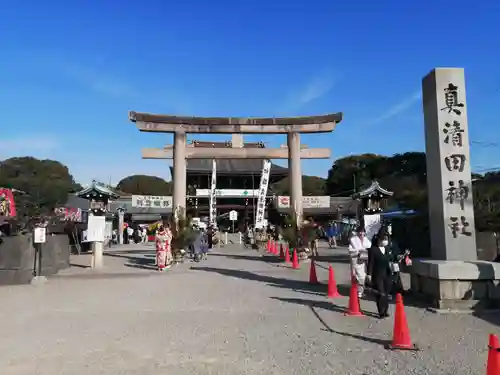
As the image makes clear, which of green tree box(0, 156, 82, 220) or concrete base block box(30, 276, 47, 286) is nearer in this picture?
concrete base block box(30, 276, 47, 286)

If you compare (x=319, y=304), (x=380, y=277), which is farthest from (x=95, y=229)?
(x=380, y=277)

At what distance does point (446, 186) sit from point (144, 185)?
79.1 meters

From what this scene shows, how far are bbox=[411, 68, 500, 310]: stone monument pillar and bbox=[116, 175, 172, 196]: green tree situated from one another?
225 feet

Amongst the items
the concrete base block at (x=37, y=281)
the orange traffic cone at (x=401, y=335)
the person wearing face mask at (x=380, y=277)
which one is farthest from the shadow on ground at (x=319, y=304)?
the concrete base block at (x=37, y=281)

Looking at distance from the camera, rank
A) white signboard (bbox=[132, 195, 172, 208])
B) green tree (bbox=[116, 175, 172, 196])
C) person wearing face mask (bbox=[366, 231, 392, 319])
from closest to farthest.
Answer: person wearing face mask (bbox=[366, 231, 392, 319]), white signboard (bbox=[132, 195, 172, 208]), green tree (bbox=[116, 175, 172, 196])

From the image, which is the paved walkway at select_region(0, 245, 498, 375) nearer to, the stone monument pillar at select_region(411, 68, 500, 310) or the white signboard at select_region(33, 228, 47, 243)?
the stone monument pillar at select_region(411, 68, 500, 310)

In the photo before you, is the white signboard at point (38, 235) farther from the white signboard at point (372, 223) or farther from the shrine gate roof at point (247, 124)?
the shrine gate roof at point (247, 124)

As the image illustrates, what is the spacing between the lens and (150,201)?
1802 inches

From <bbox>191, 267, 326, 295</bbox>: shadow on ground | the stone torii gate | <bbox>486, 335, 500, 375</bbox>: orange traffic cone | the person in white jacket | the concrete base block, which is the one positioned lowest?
<bbox>191, 267, 326, 295</bbox>: shadow on ground

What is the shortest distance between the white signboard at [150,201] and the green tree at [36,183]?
6.22 metres

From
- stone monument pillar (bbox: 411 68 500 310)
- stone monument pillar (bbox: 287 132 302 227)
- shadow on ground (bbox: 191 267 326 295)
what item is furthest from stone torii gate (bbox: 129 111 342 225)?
stone monument pillar (bbox: 411 68 500 310)

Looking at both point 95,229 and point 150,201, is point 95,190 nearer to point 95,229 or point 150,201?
point 95,229

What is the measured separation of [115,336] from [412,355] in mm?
4290

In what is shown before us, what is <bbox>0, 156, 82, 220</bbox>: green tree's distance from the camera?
22.9 m
